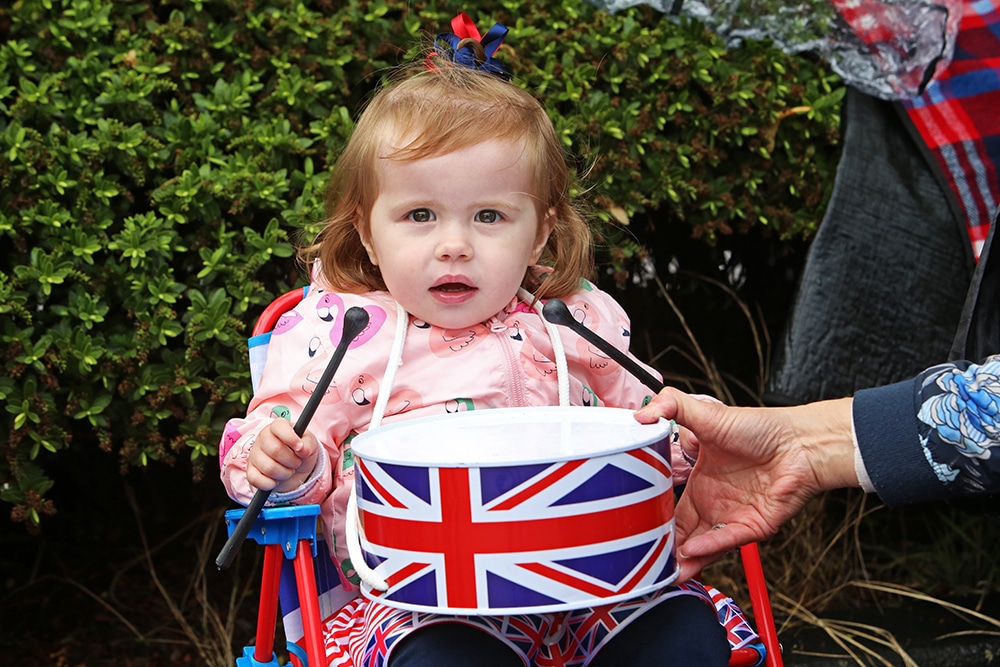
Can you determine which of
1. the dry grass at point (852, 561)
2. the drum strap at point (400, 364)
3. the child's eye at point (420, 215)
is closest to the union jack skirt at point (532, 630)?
the drum strap at point (400, 364)

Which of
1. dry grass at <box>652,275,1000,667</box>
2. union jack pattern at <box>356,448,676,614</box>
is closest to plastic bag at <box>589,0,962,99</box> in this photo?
dry grass at <box>652,275,1000,667</box>

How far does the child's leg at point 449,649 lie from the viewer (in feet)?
4.86

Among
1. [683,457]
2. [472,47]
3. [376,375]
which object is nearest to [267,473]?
[376,375]

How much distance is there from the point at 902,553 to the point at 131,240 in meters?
2.52

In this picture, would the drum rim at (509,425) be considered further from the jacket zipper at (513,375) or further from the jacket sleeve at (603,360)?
the jacket sleeve at (603,360)

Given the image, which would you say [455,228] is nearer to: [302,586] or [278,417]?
[278,417]

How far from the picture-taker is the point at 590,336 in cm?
157

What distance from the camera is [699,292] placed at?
344 centimetres

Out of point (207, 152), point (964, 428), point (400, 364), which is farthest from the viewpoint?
point (207, 152)

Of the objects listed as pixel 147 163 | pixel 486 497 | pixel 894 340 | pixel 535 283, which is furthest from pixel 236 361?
pixel 894 340

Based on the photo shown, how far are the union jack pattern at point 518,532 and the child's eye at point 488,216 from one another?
1.94 feet

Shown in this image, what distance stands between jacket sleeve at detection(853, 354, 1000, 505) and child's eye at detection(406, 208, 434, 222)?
747 mm

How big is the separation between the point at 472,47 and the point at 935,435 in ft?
3.49

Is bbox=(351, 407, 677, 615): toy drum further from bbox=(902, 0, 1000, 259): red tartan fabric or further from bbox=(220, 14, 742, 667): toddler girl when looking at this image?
bbox=(902, 0, 1000, 259): red tartan fabric
